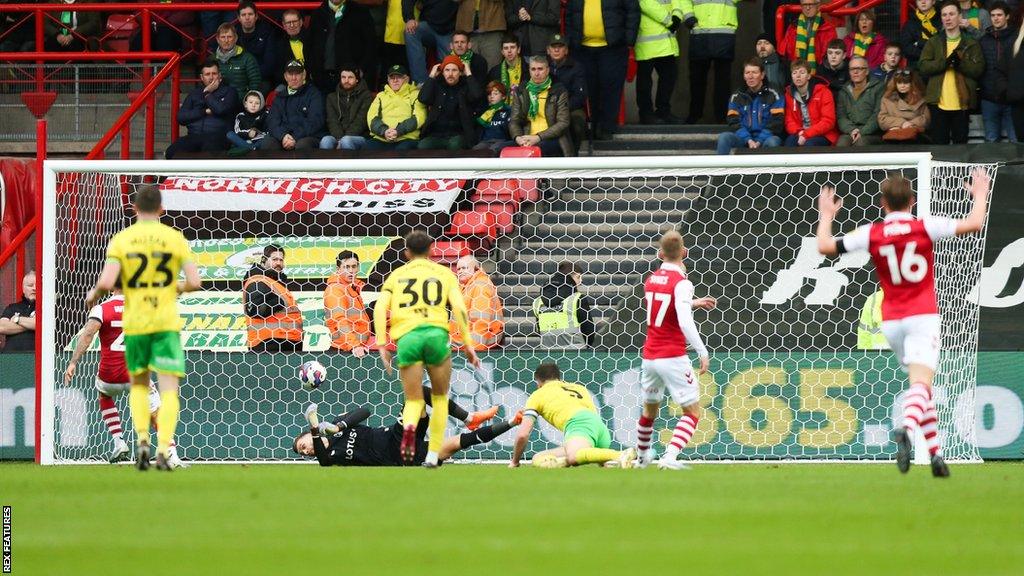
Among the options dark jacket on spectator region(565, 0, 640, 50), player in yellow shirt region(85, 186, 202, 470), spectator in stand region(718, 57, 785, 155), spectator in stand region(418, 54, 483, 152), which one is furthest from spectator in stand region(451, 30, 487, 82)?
player in yellow shirt region(85, 186, 202, 470)

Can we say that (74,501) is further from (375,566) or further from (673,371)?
(673,371)

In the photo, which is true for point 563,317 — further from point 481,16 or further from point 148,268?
point 148,268

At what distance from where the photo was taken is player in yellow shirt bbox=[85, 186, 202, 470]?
10852 millimetres

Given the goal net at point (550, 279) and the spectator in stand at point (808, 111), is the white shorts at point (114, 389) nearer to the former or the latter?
the goal net at point (550, 279)

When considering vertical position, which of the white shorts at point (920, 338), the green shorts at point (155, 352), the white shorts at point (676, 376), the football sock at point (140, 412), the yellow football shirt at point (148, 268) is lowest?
the football sock at point (140, 412)

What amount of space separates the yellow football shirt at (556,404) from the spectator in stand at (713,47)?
21.2 feet

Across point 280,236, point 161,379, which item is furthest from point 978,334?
point 161,379

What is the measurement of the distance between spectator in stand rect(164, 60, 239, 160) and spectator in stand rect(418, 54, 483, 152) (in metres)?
2.36

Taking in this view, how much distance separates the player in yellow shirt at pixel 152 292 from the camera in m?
10.9

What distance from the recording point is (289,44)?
19.1m

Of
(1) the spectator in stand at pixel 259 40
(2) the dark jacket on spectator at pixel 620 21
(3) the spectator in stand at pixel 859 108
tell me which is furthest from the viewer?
(1) the spectator in stand at pixel 259 40

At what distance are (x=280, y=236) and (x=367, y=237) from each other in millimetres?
885

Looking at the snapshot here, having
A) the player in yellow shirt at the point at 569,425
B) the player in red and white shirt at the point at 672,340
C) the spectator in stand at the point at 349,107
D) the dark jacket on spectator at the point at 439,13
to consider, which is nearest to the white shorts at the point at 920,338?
the player in red and white shirt at the point at 672,340

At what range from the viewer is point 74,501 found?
8.99 meters
